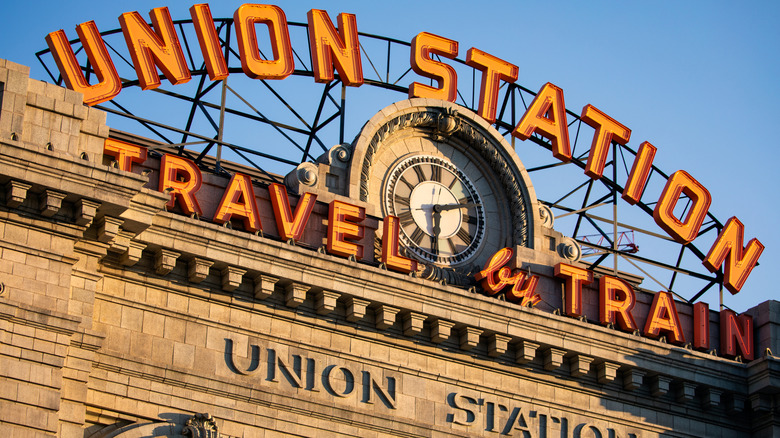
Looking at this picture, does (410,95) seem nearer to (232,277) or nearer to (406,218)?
(406,218)

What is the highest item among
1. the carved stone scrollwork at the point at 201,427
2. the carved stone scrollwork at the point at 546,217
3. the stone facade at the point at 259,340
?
the carved stone scrollwork at the point at 546,217

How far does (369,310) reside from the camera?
38.1m

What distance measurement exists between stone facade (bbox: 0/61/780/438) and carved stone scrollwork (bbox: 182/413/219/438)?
42mm

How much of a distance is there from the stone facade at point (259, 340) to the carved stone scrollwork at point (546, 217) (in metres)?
0.61

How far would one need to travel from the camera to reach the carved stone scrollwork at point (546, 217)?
44.1m

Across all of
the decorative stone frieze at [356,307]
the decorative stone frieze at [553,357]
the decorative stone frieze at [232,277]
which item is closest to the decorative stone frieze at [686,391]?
the decorative stone frieze at [553,357]

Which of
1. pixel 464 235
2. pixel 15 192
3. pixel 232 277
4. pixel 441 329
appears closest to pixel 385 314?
pixel 441 329

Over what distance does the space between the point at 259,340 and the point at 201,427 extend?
3160 mm

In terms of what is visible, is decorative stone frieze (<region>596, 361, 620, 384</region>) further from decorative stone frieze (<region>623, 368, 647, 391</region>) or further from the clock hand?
the clock hand

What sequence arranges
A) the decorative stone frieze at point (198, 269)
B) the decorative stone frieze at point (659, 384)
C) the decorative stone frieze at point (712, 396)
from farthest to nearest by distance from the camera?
the decorative stone frieze at point (712, 396)
the decorative stone frieze at point (659, 384)
the decorative stone frieze at point (198, 269)

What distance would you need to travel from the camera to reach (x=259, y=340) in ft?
120

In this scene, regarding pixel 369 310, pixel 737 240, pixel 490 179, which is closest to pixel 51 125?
pixel 369 310

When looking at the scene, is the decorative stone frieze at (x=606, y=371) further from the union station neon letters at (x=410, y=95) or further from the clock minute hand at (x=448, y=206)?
the clock minute hand at (x=448, y=206)

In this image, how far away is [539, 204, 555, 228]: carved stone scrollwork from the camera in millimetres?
44125
